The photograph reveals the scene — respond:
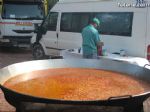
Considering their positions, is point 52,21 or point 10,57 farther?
point 10,57

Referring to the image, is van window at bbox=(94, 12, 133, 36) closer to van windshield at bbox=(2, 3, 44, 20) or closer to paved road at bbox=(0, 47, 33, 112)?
paved road at bbox=(0, 47, 33, 112)

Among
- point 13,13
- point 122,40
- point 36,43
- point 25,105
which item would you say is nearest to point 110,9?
point 122,40

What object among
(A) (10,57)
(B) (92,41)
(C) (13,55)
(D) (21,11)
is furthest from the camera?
(D) (21,11)

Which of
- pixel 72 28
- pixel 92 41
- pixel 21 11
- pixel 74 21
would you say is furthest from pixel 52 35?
pixel 21 11

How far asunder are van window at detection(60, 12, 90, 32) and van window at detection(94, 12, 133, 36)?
0.61 metres

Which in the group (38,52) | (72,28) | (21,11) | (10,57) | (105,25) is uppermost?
(21,11)

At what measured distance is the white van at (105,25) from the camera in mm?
9125

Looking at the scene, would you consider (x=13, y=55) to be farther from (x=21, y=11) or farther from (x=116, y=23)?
(x=116, y=23)

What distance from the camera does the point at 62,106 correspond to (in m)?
3.80

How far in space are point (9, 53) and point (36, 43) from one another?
383cm

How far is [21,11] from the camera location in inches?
654

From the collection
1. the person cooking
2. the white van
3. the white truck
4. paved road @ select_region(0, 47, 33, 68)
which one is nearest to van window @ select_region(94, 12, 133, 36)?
the white van

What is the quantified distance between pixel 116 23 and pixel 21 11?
764cm

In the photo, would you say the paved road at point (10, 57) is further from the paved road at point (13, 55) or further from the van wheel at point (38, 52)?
the van wheel at point (38, 52)
